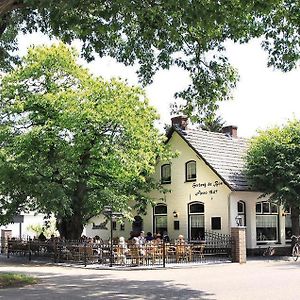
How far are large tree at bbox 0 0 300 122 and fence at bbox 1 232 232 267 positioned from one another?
812 cm

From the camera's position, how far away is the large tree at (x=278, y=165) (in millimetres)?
26297

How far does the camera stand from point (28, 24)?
48.5 feet

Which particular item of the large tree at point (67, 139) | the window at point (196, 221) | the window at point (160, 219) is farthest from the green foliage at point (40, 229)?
the window at point (196, 221)

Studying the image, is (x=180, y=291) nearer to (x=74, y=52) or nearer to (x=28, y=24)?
(x=28, y=24)

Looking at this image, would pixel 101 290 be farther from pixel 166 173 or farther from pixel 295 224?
pixel 166 173

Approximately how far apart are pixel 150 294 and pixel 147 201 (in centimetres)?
1705

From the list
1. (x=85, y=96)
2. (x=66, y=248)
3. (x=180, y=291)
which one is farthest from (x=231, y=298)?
(x=85, y=96)

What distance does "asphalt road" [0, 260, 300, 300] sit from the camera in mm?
13359

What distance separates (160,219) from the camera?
105 ft

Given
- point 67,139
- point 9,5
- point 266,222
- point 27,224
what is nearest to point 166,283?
point 9,5

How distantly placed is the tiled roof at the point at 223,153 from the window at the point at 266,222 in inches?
79.2

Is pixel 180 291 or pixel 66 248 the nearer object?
pixel 180 291

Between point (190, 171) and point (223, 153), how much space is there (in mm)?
2137

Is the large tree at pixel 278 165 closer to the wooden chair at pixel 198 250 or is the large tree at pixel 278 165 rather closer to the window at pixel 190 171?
the window at pixel 190 171
